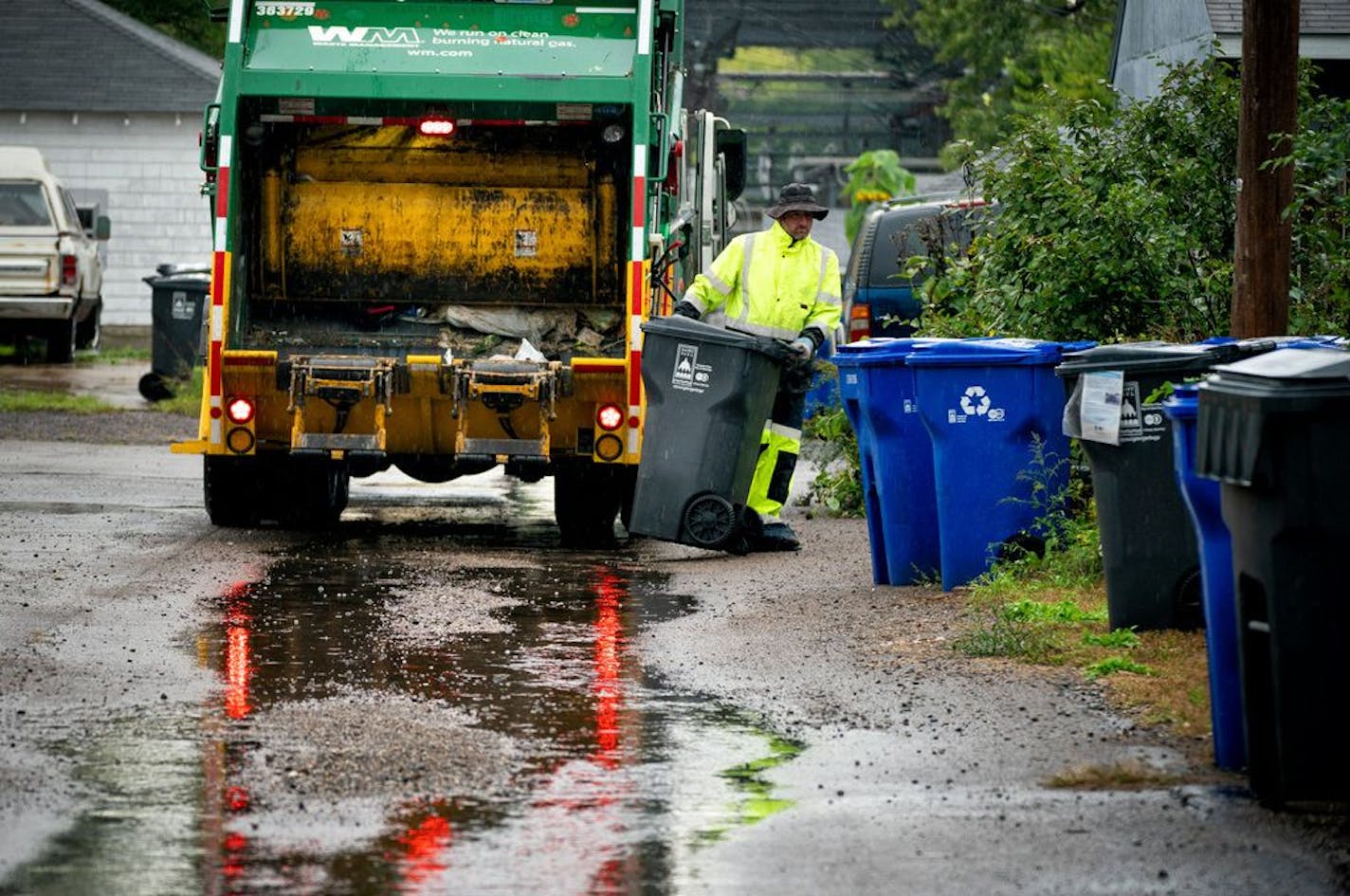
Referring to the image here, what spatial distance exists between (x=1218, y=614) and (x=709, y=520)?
16.2 ft

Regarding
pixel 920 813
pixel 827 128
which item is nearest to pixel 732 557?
pixel 920 813

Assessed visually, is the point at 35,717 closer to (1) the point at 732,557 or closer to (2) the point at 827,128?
(1) the point at 732,557

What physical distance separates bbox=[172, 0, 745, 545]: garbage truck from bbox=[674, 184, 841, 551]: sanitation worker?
446 mm

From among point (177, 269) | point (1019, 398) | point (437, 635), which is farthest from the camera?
point (177, 269)

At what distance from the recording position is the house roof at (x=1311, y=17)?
15.6 meters

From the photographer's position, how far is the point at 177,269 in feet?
74.1

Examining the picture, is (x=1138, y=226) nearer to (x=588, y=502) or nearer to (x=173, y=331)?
(x=588, y=502)

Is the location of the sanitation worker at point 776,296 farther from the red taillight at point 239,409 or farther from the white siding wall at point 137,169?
the white siding wall at point 137,169

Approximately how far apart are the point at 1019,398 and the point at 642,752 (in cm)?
319

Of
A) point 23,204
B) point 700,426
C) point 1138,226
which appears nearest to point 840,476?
point 700,426

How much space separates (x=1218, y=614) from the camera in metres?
5.61

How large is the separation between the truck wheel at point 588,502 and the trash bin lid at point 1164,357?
402 centimetres

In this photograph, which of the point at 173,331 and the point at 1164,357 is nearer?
the point at 1164,357

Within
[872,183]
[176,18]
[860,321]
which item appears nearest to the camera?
[860,321]
